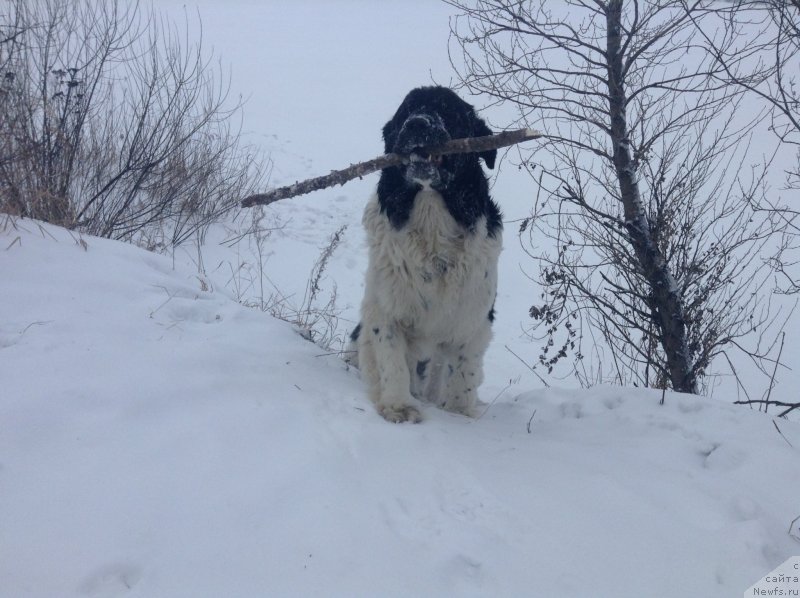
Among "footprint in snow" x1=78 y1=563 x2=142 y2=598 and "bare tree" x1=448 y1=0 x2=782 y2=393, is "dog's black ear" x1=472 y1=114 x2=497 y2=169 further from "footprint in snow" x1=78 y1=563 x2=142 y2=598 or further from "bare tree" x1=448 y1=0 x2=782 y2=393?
"footprint in snow" x1=78 y1=563 x2=142 y2=598

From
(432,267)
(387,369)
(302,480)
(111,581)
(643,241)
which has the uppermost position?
(643,241)

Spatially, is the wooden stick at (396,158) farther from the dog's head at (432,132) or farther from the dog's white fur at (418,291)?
the dog's white fur at (418,291)

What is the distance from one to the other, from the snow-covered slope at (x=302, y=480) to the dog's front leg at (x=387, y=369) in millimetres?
129

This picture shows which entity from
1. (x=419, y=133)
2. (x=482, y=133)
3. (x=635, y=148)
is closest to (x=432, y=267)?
(x=419, y=133)

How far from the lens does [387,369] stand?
3350 mm

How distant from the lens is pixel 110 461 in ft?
6.23

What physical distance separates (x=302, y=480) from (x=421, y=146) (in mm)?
1959

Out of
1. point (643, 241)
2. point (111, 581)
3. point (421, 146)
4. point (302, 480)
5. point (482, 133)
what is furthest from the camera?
point (643, 241)

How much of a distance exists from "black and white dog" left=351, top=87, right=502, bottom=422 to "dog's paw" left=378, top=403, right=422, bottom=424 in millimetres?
30

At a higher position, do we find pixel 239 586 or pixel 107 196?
pixel 107 196

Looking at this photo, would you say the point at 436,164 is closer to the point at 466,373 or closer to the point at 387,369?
the point at 387,369

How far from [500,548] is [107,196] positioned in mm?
5901

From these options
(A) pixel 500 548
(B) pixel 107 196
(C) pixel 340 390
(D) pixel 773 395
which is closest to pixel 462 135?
(C) pixel 340 390

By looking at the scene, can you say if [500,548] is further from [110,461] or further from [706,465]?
[110,461]
